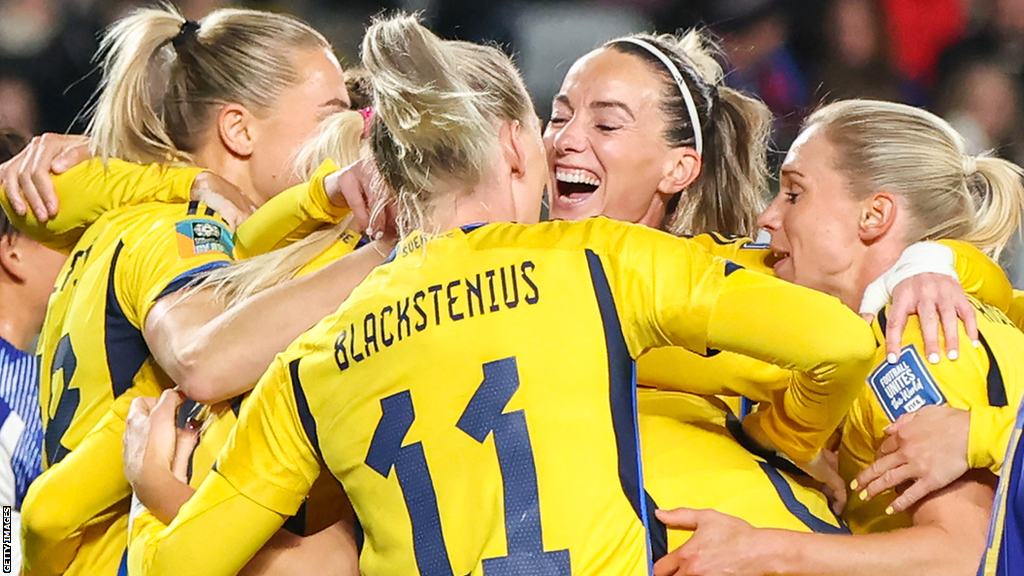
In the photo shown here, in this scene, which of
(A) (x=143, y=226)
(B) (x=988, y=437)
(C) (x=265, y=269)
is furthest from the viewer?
(A) (x=143, y=226)

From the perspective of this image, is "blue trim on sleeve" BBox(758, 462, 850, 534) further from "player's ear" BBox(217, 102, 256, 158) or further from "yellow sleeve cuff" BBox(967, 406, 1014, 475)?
"player's ear" BBox(217, 102, 256, 158)

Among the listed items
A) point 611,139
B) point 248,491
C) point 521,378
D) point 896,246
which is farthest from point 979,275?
point 248,491

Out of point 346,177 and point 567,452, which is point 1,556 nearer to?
point 346,177

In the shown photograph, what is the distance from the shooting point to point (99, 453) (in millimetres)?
2512

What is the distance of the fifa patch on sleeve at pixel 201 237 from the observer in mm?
2637

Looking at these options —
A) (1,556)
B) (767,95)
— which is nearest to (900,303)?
(1,556)

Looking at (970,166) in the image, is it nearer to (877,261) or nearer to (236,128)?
(877,261)

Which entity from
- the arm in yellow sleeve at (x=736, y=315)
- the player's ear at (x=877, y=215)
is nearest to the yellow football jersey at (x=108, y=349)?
the arm in yellow sleeve at (x=736, y=315)

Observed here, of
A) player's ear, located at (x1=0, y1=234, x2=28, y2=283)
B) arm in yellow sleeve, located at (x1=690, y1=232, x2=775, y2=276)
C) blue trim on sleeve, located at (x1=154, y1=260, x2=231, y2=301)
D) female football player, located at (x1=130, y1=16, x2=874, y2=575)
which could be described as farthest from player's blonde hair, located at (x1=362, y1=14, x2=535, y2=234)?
player's ear, located at (x1=0, y1=234, x2=28, y2=283)

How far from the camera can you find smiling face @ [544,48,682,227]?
304 centimetres

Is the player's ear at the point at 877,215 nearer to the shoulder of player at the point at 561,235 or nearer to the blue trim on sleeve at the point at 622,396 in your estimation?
the shoulder of player at the point at 561,235

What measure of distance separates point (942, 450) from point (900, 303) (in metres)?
0.33

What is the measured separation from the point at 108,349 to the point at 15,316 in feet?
4.85

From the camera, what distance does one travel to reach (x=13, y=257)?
3.88m
